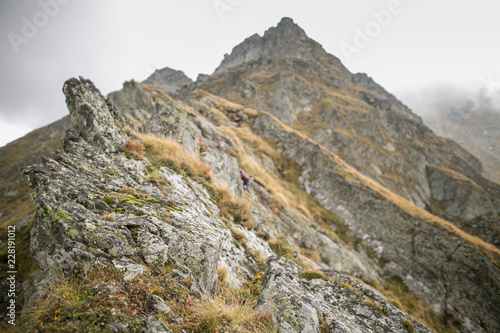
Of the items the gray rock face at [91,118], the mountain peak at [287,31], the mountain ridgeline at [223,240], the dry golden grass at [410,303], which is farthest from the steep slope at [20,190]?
the mountain peak at [287,31]

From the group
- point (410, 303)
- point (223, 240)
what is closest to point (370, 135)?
point (410, 303)

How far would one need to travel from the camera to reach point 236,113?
36.4 metres

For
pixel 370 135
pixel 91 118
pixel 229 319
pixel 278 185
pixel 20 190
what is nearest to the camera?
pixel 229 319

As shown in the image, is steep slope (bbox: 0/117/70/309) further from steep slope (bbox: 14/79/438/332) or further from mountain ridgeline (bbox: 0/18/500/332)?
steep slope (bbox: 14/79/438/332)

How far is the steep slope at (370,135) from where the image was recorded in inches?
1551

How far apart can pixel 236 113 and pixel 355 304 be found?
1348 inches

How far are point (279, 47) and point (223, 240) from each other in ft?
390

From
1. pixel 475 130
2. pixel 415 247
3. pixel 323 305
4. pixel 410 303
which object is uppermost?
pixel 475 130

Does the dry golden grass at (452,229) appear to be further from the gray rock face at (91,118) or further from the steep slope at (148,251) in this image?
the gray rock face at (91,118)

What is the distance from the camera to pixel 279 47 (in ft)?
343

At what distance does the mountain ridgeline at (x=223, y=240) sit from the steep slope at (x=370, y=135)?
6073 mm

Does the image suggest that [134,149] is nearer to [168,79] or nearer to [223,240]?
[223,240]

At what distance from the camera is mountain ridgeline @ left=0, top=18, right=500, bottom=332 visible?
10.7 ft

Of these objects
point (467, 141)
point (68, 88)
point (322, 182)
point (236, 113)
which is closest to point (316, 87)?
point (236, 113)
